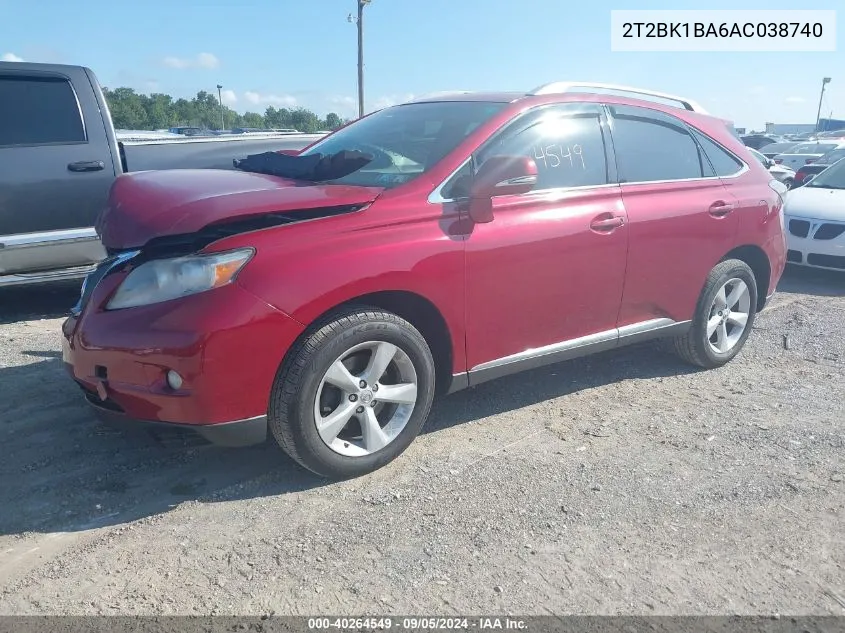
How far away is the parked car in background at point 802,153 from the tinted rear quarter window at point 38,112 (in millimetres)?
19444

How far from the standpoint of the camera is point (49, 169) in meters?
5.38

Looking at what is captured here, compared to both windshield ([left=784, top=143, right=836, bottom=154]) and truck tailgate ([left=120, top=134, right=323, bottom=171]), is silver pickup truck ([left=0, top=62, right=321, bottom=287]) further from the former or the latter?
windshield ([left=784, top=143, right=836, bottom=154])

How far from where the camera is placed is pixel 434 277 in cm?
327

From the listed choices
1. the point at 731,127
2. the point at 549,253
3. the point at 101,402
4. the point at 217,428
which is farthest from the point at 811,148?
the point at 101,402

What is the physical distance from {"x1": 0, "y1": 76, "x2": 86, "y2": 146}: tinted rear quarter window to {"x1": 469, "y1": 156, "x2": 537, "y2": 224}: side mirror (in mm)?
3718

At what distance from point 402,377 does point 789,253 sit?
6488 millimetres

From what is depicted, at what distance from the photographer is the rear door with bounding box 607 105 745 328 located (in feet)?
13.4

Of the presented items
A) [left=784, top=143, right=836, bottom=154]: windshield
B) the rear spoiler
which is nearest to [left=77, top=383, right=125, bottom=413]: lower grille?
the rear spoiler

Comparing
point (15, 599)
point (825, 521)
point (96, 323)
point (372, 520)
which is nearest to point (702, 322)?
point (825, 521)

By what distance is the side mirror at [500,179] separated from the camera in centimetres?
334

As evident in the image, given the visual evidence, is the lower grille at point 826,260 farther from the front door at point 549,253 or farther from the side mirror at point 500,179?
the side mirror at point 500,179

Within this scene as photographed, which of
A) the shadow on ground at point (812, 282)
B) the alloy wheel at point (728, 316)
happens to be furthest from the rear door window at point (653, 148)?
the shadow on ground at point (812, 282)

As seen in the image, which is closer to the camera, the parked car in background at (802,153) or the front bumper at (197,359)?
the front bumper at (197,359)

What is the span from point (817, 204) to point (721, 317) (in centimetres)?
440
